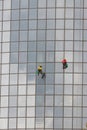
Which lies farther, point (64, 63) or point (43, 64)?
point (43, 64)

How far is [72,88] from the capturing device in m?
69.0

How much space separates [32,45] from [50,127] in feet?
39.6

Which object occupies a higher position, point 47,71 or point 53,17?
point 53,17

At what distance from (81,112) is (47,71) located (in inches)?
299

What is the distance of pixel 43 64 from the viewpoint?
2746 inches

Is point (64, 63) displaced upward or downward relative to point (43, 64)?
upward

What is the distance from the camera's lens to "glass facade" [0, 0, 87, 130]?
68562mm

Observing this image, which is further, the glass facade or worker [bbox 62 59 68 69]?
worker [bbox 62 59 68 69]

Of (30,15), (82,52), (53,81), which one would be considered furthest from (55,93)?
(30,15)

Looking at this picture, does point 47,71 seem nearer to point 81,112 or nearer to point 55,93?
point 55,93

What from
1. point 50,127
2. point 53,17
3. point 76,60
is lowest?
point 50,127

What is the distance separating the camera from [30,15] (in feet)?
233

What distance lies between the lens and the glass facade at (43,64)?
225 feet

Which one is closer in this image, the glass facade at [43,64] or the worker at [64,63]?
the glass facade at [43,64]
